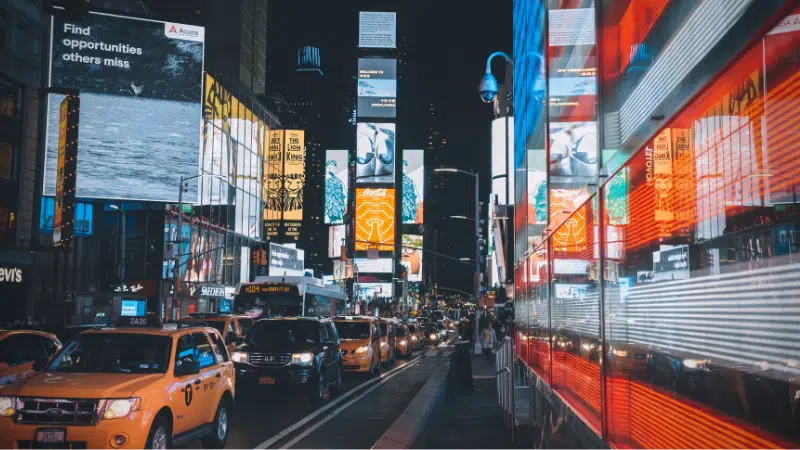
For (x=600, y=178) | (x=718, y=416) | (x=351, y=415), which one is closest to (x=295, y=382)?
(x=351, y=415)

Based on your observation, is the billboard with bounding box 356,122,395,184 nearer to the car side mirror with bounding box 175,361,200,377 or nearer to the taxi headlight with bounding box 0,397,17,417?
the car side mirror with bounding box 175,361,200,377

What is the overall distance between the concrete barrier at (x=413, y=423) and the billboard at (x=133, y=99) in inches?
1504

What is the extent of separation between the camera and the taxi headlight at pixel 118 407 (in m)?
8.97

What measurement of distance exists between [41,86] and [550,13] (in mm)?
38348

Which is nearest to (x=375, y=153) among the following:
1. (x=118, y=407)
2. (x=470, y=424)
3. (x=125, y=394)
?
(x=470, y=424)

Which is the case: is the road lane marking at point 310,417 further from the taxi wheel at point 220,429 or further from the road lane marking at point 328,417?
the taxi wheel at point 220,429

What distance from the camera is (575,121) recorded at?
13141 millimetres

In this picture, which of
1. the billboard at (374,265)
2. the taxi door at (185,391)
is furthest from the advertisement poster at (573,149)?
the billboard at (374,265)

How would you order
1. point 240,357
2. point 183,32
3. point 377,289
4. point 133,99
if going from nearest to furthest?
point 240,357 → point 133,99 → point 183,32 → point 377,289

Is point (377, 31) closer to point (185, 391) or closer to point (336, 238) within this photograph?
point (336, 238)

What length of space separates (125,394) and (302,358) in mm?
8979

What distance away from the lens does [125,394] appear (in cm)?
912

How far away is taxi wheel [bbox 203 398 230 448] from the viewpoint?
37.9 feet

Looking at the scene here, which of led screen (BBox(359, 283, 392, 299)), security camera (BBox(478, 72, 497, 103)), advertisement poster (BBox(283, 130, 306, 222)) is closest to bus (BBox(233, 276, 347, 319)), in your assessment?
security camera (BBox(478, 72, 497, 103))
